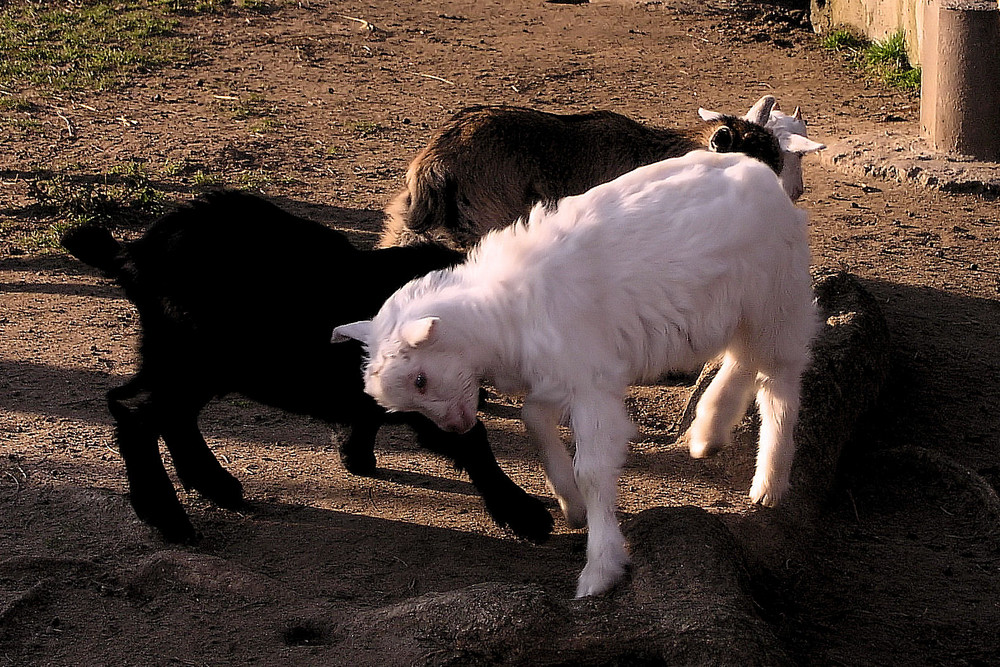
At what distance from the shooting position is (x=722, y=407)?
4.49 m

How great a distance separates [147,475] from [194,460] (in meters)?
0.22

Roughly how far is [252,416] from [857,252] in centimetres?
390

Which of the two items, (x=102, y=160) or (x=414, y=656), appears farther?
(x=102, y=160)

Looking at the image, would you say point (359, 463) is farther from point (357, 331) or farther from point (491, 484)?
point (357, 331)

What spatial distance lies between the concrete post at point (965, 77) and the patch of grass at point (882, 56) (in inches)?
68.8

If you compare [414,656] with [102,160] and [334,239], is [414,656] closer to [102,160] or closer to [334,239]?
[334,239]

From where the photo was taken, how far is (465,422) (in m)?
3.67

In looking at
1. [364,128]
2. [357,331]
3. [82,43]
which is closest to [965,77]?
[364,128]

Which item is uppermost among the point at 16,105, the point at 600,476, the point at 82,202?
the point at 16,105

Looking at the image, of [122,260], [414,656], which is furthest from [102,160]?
Result: [414,656]

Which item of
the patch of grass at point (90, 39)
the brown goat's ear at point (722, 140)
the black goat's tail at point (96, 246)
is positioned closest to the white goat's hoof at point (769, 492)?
the brown goat's ear at point (722, 140)

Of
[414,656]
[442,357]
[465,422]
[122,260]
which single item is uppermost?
[122,260]

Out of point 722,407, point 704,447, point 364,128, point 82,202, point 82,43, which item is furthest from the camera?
point 82,43

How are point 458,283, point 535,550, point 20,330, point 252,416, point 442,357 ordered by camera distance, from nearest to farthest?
1. point 442,357
2. point 458,283
3. point 535,550
4. point 252,416
5. point 20,330
